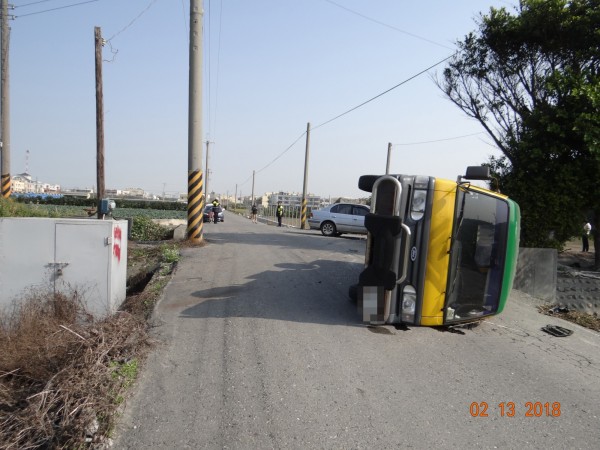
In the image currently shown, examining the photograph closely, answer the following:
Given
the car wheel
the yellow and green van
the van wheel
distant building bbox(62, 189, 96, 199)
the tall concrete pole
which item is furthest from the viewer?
distant building bbox(62, 189, 96, 199)

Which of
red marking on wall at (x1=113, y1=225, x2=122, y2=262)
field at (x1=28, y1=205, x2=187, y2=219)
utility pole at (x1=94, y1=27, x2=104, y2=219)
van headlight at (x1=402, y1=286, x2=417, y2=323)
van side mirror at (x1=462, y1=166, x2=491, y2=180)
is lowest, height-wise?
field at (x1=28, y1=205, x2=187, y2=219)

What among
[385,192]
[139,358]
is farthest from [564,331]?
[139,358]

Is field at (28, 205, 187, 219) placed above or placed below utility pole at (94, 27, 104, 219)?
below

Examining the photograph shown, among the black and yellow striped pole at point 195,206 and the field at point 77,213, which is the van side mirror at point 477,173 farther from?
the field at point 77,213

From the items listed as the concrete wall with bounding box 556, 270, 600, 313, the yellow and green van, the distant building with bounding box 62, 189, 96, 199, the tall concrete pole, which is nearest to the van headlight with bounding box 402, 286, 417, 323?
the yellow and green van

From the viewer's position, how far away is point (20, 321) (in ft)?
19.2

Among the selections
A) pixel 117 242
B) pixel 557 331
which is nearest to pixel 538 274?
pixel 557 331

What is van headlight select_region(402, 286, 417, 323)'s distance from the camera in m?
5.53

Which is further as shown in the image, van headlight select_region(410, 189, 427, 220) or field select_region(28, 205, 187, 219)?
field select_region(28, 205, 187, 219)

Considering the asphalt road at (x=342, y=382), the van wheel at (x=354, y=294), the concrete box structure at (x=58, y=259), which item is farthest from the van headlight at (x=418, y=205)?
the concrete box structure at (x=58, y=259)

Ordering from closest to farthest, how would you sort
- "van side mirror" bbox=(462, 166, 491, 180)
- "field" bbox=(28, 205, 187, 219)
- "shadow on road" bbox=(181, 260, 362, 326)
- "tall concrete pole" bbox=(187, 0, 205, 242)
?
"van side mirror" bbox=(462, 166, 491, 180)
"shadow on road" bbox=(181, 260, 362, 326)
"tall concrete pole" bbox=(187, 0, 205, 242)
"field" bbox=(28, 205, 187, 219)

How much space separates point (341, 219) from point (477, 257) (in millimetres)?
15059
